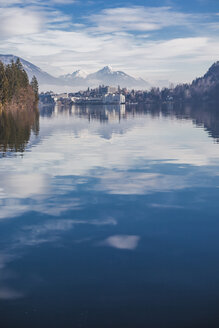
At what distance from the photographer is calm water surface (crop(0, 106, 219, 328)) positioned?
8.88 metres

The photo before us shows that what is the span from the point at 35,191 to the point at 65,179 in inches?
120

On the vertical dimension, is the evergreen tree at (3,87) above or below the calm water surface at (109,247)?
above

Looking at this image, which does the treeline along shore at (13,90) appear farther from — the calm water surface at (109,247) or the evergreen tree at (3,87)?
the calm water surface at (109,247)

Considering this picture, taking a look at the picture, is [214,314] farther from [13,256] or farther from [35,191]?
[35,191]

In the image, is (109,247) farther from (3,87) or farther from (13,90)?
(13,90)

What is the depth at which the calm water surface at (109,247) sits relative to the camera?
8.88 m

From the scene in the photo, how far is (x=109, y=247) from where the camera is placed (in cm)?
1270

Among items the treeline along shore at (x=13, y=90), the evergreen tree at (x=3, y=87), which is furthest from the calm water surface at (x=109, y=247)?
the treeline along shore at (x=13, y=90)

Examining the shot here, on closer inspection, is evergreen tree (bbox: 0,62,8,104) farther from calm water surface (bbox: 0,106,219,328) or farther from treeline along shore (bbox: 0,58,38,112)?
calm water surface (bbox: 0,106,219,328)

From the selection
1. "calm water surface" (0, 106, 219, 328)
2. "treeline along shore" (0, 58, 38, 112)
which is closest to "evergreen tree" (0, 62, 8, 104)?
"treeline along shore" (0, 58, 38, 112)

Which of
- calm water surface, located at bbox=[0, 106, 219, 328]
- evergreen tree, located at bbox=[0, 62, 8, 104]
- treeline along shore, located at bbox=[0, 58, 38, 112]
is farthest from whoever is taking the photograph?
treeline along shore, located at bbox=[0, 58, 38, 112]

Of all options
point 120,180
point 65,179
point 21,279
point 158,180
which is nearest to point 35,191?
point 65,179

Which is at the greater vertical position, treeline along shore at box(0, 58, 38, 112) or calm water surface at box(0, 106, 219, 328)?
treeline along shore at box(0, 58, 38, 112)

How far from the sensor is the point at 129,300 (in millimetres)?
9312
